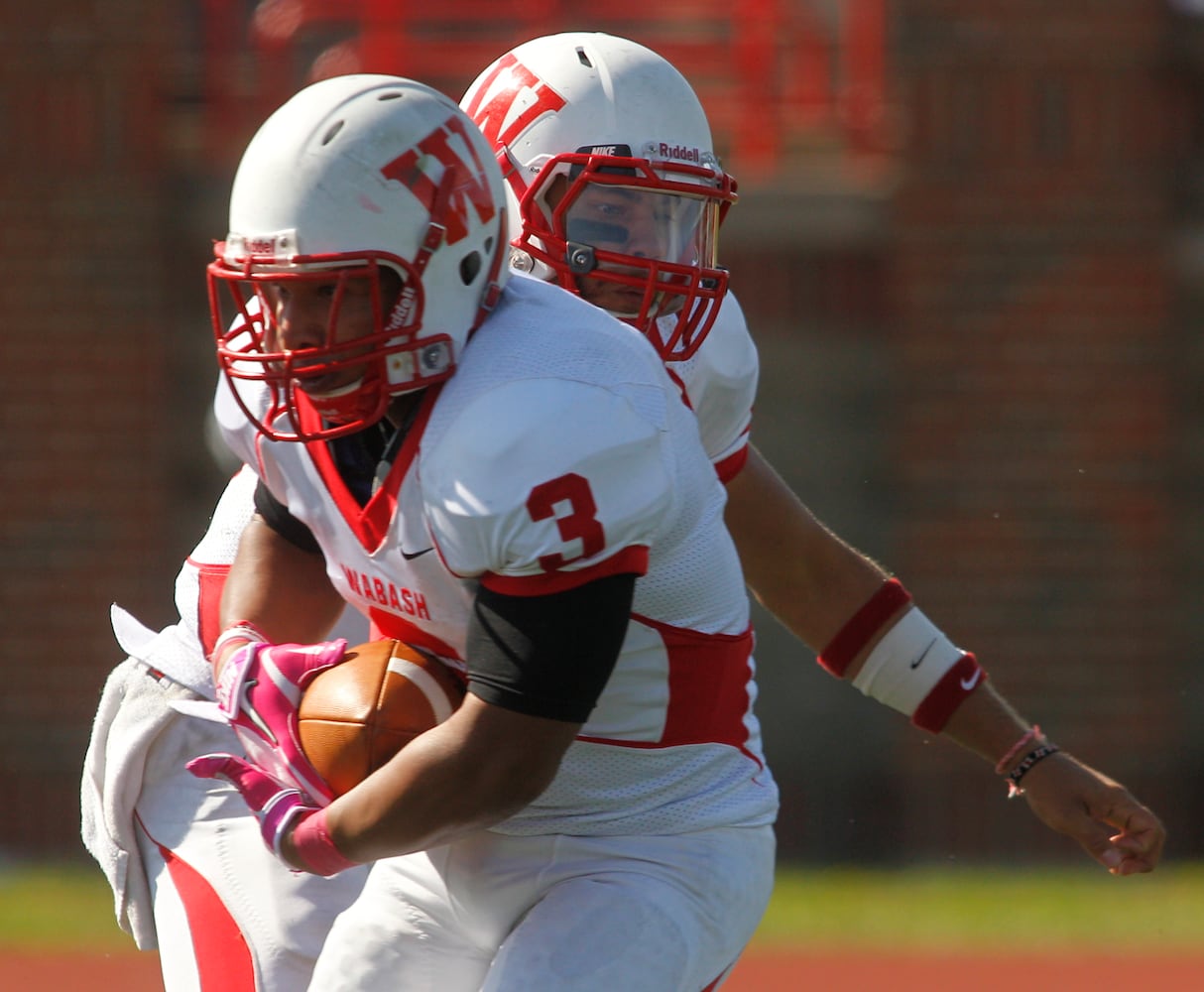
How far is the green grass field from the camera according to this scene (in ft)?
23.7

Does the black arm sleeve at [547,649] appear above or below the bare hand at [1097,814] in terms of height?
above

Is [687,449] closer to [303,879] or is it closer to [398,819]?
[398,819]

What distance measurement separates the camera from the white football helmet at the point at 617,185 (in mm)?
3264

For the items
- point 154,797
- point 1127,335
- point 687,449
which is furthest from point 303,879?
point 1127,335

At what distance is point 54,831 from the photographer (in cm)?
830

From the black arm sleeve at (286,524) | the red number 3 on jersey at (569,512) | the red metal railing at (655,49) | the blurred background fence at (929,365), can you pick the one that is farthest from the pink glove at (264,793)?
the red metal railing at (655,49)

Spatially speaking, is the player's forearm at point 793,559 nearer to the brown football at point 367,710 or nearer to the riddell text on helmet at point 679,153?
the riddell text on helmet at point 679,153

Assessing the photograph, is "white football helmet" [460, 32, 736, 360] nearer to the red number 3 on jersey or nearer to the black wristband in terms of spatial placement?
the red number 3 on jersey

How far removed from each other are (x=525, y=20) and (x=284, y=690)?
21.4 ft

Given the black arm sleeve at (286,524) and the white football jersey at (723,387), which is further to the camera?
the white football jersey at (723,387)

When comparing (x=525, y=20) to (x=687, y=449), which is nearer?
(x=687, y=449)

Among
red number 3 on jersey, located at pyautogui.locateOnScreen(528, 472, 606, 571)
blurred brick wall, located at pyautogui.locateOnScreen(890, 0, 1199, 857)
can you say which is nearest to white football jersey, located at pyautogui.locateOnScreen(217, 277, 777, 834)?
red number 3 on jersey, located at pyautogui.locateOnScreen(528, 472, 606, 571)

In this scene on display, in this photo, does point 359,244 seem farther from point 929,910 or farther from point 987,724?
point 929,910

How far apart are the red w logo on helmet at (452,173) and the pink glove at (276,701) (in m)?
0.63
